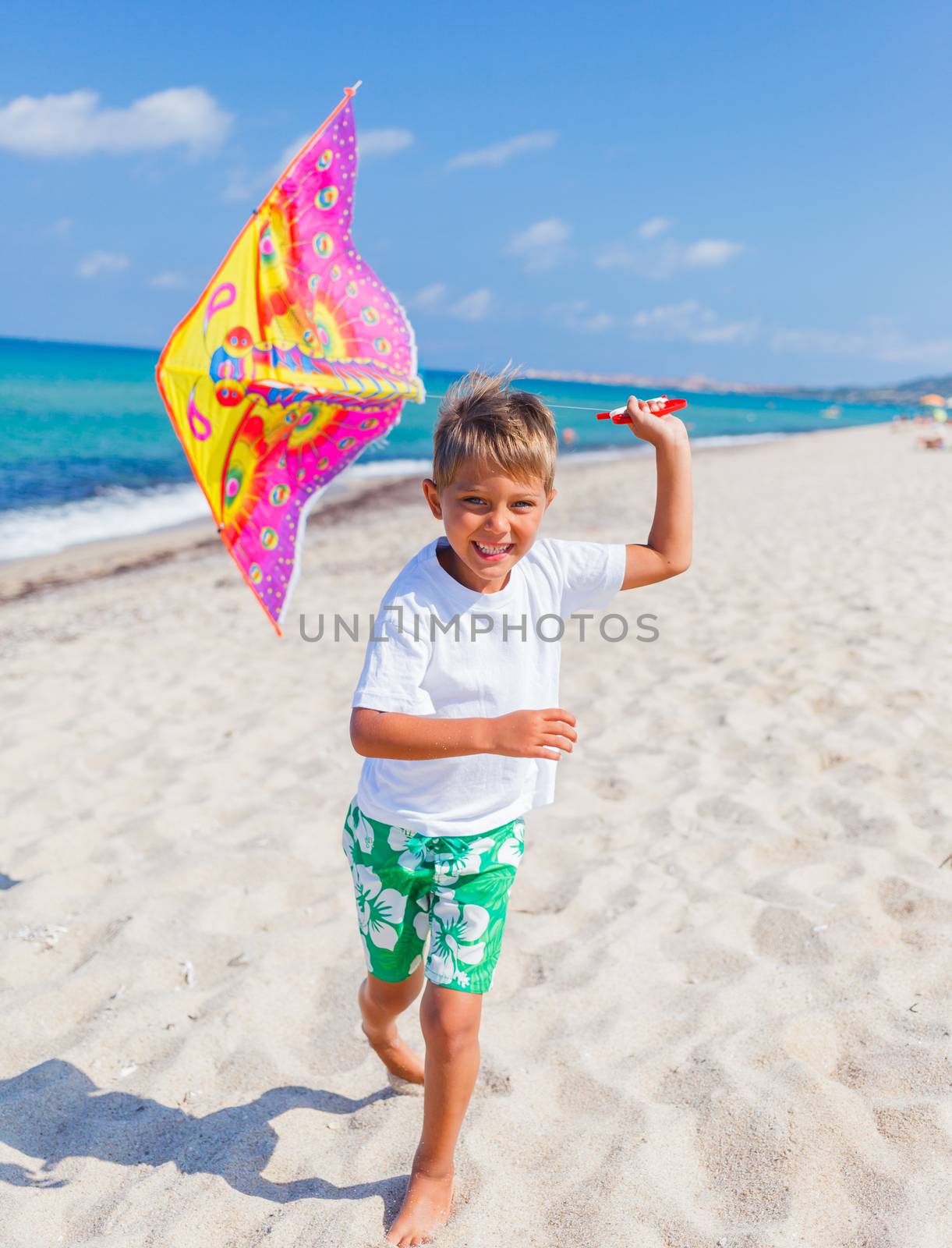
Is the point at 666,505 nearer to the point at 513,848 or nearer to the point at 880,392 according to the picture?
the point at 513,848

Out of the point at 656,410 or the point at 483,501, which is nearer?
the point at 483,501

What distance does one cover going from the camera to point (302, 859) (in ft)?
11.1

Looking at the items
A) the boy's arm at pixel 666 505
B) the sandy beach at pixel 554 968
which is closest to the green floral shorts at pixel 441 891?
the sandy beach at pixel 554 968

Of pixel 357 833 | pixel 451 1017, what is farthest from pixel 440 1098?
pixel 357 833

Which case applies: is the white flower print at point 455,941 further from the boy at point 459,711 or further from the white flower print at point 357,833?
the white flower print at point 357,833

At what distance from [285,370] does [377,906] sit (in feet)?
4.35

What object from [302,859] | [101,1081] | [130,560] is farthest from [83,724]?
[130,560]

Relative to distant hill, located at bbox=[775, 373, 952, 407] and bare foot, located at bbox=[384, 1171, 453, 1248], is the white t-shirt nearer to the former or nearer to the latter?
bare foot, located at bbox=[384, 1171, 453, 1248]

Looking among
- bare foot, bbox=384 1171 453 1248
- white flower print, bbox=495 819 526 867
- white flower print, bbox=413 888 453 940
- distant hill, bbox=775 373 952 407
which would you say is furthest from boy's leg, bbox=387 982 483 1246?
distant hill, bbox=775 373 952 407

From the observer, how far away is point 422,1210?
1867mm

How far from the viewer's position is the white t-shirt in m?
1.80

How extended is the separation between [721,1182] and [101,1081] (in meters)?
1.55

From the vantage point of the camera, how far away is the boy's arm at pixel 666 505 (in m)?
2.05

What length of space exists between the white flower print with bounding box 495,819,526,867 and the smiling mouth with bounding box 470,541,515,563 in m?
0.57
